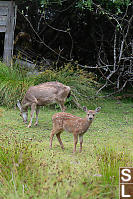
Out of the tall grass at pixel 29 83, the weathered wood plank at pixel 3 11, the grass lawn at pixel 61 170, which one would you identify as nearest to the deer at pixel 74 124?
the grass lawn at pixel 61 170

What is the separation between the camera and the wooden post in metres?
13.3

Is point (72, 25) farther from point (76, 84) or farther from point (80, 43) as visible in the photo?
point (76, 84)

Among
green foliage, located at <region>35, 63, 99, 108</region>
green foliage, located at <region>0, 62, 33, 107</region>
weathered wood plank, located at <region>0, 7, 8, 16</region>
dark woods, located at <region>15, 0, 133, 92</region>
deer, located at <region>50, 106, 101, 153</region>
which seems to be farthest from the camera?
dark woods, located at <region>15, 0, 133, 92</region>

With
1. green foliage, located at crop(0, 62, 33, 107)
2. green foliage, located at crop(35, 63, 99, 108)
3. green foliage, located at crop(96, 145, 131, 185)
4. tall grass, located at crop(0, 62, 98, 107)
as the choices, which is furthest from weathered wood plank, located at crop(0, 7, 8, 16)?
green foliage, located at crop(96, 145, 131, 185)

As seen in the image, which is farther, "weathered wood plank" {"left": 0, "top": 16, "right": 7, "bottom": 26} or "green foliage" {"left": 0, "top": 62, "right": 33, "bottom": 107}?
"weathered wood plank" {"left": 0, "top": 16, "right": 7, "bottom": 26}

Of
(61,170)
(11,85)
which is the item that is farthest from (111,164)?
(11,85)

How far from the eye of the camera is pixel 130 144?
7.75m

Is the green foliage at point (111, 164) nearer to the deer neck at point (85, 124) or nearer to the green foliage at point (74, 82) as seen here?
the deer neck at point (85, 124)

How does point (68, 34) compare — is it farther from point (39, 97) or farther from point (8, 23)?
point (39, 97)

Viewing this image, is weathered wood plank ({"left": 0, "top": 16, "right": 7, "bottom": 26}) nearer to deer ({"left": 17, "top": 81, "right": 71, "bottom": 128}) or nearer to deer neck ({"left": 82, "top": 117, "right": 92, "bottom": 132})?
deer ({"left": 17, "top": 81, "right": 71, "bottom": 128})

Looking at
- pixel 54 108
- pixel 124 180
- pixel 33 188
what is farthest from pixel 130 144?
pixel 54 108

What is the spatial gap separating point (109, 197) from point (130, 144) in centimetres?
344

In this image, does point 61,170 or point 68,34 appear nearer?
point 61,170

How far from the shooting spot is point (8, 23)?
13.3 m
